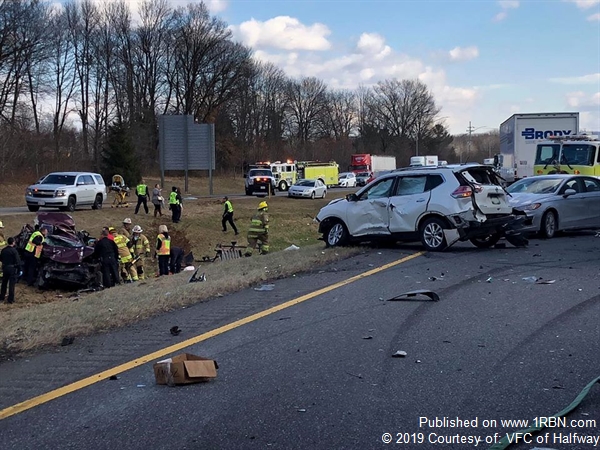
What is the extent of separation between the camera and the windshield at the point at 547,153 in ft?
82.9

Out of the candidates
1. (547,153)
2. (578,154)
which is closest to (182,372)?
(578,154)

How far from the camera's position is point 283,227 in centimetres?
3781

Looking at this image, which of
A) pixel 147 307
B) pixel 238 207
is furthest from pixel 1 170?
pixel 147 307

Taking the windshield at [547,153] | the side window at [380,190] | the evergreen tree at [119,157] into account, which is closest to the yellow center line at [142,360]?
the side window at [380,190]

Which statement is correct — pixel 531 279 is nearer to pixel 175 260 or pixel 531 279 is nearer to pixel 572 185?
pixel 572 185

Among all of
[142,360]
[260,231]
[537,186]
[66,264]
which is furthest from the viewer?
[260,231]

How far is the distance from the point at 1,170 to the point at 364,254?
40.2 metres

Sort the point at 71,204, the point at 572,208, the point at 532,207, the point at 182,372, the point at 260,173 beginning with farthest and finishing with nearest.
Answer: the point at 260,173
the point at 71,204
the point at 572,208
the point at 532,207
the point at 182,372

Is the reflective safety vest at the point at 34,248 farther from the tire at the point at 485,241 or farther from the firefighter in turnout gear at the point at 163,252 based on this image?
the tire at the point at 485,241

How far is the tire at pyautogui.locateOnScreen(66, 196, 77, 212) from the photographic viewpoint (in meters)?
31.1

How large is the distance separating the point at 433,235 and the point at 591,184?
6.03 meters

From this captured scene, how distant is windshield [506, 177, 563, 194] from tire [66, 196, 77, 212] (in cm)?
2051

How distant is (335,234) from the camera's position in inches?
603

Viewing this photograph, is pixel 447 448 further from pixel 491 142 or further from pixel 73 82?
pixel 491 142
